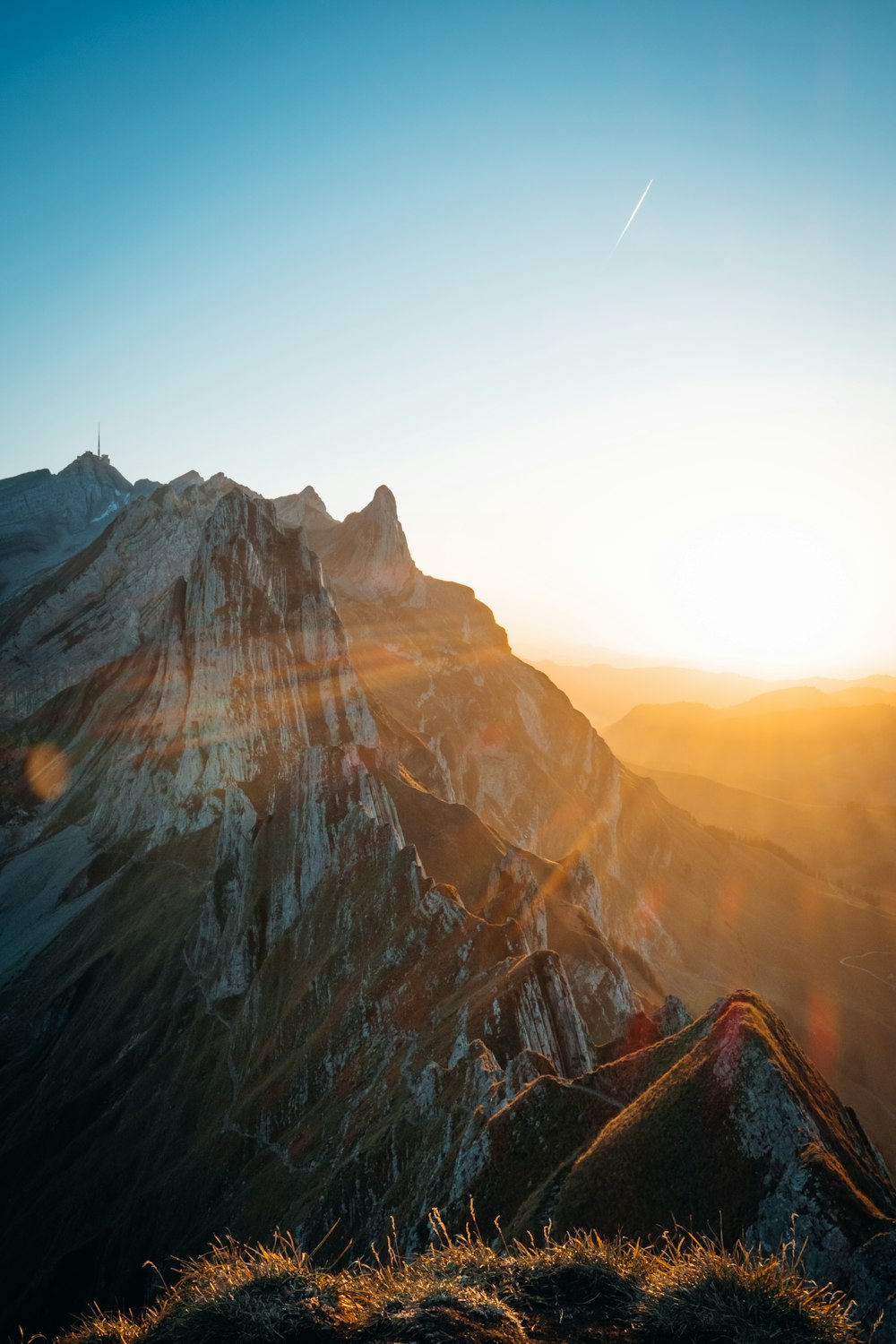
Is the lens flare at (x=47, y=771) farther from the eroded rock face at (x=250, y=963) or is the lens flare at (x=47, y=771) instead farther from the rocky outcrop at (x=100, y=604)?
the rocky outcrop at (x=100, y=604)

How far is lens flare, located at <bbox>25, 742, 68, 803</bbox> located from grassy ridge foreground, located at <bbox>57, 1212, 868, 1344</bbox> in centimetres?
10008

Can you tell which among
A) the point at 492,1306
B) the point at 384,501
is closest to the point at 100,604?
the point at 384,501

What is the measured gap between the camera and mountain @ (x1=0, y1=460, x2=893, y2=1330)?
71.8 ft

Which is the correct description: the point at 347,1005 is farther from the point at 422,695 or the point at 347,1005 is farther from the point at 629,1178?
the point at 422,695

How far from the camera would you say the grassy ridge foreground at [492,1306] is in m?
7.03

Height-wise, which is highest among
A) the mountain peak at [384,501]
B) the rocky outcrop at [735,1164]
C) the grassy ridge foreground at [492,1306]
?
the mountain peak at [384,501]

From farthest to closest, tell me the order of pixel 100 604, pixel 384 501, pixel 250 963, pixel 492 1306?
pixel 384 501 < pixel 100 604 < pixel 250 963 < pixel 492 1306

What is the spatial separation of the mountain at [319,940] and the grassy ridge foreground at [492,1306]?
3.90 meters

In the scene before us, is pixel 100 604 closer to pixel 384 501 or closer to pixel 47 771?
pixel 47 771

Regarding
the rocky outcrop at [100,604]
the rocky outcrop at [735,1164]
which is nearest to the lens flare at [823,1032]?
the rocky outcrop at [735,1164]

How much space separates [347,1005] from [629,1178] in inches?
938

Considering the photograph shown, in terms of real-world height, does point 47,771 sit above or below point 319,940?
above

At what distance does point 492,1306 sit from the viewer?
24.6 feet

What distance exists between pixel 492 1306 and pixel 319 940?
120ft
